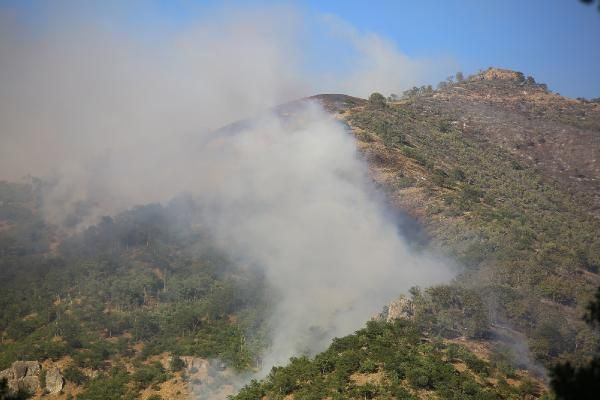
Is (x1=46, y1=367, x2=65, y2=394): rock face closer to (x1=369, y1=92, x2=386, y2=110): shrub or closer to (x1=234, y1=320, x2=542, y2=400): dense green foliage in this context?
(x1=234, y1=320, x2=542, y2=400): dense green foliage

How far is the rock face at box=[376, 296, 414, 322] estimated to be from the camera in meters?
48.1

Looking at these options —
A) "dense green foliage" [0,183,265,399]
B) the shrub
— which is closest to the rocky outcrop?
"dense green foliage" [0,183,265,399]

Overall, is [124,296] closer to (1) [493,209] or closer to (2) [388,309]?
(2) [388,309]

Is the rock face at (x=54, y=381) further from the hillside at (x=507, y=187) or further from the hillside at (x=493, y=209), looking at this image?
the hillside at (x=507, y=187)

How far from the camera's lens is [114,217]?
87562 mm

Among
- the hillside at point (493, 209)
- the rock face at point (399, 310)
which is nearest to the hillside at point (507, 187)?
the hillside at point (493, 209)

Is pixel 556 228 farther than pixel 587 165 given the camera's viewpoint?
No

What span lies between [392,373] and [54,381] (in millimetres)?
30033

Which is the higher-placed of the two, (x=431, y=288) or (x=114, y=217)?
(x=114, y=217)

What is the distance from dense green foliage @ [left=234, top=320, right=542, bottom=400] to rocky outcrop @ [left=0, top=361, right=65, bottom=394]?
726 inches

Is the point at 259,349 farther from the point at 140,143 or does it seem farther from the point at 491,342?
the point at 140,143

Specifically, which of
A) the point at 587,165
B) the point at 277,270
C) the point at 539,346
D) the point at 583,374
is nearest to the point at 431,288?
the point at 539,346

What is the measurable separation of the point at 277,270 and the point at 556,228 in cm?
3624

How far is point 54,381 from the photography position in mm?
51688
